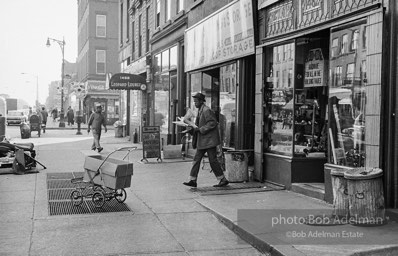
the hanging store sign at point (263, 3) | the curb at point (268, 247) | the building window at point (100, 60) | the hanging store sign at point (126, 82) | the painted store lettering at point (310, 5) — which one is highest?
the building window at point (100, 60)

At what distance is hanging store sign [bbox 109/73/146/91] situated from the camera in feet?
69.2

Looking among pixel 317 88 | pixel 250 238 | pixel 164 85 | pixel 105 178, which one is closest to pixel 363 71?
pixel 317 88

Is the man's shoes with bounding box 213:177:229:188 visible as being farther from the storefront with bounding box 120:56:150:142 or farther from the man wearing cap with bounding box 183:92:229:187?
the storefront with bounding box 120:56:150:142

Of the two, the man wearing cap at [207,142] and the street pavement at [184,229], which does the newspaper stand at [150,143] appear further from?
the man wearing cap at [207,142]

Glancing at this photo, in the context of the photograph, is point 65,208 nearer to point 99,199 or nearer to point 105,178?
point 99,199

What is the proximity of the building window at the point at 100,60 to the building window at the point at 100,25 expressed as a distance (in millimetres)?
1762

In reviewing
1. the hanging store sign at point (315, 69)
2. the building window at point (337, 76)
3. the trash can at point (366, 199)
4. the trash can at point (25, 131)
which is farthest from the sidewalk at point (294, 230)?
the trash can at point (25, 131)

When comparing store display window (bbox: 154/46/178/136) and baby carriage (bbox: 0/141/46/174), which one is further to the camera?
store display window (bbox: 154/46/178/136)

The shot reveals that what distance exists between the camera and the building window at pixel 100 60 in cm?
4575

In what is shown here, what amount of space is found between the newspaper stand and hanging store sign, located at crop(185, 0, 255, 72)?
7.97ft

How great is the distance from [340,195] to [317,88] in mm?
3338

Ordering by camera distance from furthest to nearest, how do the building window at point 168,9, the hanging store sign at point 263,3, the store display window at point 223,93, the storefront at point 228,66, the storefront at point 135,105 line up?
the storefront at point 135,105 → the building window at point 168,9 → the store display window at point 223,93 → the storefront at point 228,66 → the hanging store sign at point 263,3

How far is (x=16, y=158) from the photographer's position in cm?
1175

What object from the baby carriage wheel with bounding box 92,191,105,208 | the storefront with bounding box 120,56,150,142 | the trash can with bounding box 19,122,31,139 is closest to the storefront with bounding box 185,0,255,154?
the baby carriage wheel with bounding box 92,191,105,208
